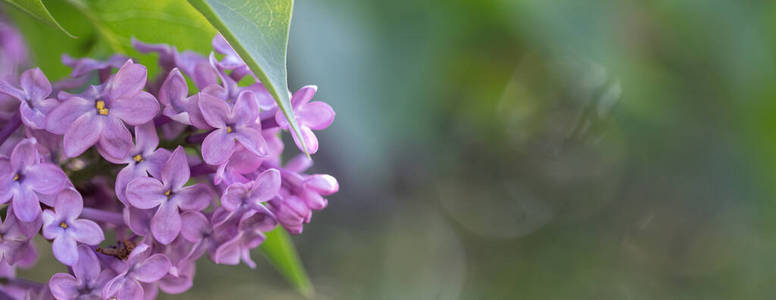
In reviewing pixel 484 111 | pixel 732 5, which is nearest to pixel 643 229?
pixel 484 111

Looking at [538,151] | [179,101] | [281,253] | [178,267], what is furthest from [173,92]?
[538,151]

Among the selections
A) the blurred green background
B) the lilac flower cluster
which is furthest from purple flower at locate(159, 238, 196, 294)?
the blurred green background

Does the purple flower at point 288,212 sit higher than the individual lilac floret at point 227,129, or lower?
lower

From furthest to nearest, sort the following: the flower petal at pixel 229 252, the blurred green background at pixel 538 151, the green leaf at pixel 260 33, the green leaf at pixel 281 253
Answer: the blurred green background at pixel 538 151 < the green leaf at pixel 281 253 < the flower petal at pixel 229 252 < the green leaf at pixel 260 33

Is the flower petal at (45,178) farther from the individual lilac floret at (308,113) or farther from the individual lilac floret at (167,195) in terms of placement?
the individual lilac floret at (308,113)

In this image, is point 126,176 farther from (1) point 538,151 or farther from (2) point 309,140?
(1) point 538,151

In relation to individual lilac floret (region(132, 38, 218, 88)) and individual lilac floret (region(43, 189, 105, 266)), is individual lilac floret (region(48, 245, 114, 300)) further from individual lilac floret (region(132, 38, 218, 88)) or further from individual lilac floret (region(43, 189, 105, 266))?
individual lilac floret (region(132, 38, 218, 88))

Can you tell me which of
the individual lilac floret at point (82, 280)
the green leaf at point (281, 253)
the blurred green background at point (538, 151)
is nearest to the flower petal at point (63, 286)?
the individual lilac floret at point (82, 280)
